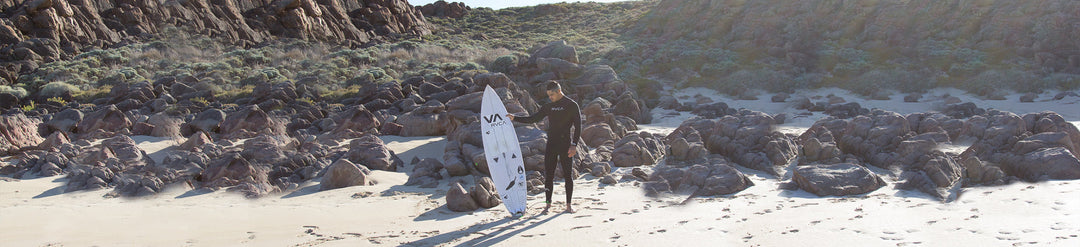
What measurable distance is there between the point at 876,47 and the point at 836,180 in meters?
18.1

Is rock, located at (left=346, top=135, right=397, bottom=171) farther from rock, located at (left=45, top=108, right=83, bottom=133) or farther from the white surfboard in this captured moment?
rock, located at (left=45, top=108, right=83, bottom=133)

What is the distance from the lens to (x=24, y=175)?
8.53 meters

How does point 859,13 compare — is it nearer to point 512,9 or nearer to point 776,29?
point 776,29

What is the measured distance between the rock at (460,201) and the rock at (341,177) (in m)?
1.77

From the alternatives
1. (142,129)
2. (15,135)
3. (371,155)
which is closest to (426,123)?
(371,155)

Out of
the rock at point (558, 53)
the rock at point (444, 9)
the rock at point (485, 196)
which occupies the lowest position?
the rock at point (485, 196)

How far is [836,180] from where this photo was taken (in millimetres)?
6676

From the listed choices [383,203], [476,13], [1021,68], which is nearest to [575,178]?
[383,203]

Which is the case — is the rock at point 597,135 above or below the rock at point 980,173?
above

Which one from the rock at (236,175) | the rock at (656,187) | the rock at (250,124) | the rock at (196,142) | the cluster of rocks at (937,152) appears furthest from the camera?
the rock at (250,124)

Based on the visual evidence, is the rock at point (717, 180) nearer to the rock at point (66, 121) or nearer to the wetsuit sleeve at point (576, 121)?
the wetsuit sleeve at point (576, 121)

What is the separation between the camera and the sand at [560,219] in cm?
498

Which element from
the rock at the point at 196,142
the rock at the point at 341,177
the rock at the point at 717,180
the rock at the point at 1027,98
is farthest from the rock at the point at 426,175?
the rock at the point at 1027,98

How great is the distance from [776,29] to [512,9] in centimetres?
2996
